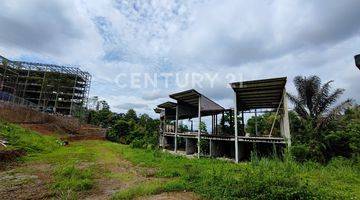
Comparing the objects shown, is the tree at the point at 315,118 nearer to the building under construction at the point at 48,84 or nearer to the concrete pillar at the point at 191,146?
the concrete pillar at the point at 191,146

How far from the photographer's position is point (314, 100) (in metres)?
16.7

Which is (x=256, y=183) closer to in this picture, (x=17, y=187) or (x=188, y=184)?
(x=188, y=184)

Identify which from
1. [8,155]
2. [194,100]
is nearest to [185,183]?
[8,155]

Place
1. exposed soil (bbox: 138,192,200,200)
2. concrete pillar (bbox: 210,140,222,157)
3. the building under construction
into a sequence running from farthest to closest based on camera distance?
the building under construction → concrete pillar (bbox: 210,140,222,157) → exposed soil (bbox: 138,192,200,200)

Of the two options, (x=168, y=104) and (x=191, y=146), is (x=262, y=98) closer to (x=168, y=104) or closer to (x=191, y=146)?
(x=191, y=146)

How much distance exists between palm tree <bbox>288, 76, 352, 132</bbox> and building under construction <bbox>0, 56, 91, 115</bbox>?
55962 mm

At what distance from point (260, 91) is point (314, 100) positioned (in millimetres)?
3525

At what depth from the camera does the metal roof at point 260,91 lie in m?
16.4

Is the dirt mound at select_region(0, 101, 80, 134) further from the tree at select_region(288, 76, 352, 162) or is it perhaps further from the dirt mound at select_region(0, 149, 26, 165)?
the tree at select_region(288, 76, 352, 162)

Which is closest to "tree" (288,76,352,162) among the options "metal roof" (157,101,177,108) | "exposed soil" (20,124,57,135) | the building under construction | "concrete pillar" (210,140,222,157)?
"concrete pillar" (210,140,222,157)

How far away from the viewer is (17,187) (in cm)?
862

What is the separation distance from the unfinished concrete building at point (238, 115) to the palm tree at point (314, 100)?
1.10 metres

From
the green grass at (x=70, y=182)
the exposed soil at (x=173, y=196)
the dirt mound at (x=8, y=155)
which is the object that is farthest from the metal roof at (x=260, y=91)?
the dirt mound at (x=8, y=155)

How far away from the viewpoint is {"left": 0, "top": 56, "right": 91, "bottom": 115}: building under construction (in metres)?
60.0
